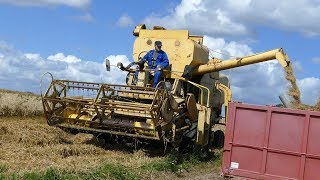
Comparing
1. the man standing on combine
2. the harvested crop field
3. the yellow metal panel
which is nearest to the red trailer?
the harvested crop field

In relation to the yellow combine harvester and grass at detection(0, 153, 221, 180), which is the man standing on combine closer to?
the yellow combine harvester

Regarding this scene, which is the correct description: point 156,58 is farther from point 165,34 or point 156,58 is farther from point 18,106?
point 18,106

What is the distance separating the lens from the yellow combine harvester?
1170 cm

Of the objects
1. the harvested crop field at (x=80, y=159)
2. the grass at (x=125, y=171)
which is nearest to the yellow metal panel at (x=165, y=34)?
the harvested crop field at (x=80, y=159)

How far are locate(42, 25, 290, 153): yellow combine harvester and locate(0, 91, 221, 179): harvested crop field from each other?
495 millimetres

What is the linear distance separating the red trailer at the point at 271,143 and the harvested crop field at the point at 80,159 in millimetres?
1020

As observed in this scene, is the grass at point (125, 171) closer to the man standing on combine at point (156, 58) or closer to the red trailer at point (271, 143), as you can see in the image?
the red trailer at point (271, 143)

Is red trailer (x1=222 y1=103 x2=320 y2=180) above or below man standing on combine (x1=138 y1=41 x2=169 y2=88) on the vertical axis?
below

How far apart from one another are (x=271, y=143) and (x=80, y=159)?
12.8ft

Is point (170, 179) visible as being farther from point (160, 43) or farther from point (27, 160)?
point (160, 43)

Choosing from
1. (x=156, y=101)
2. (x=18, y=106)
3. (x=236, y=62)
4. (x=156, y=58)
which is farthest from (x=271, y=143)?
(x=18, y=106)

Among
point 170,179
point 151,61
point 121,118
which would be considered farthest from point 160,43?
point 170,179

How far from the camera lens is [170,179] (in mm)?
10531

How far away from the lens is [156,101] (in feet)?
37.4
